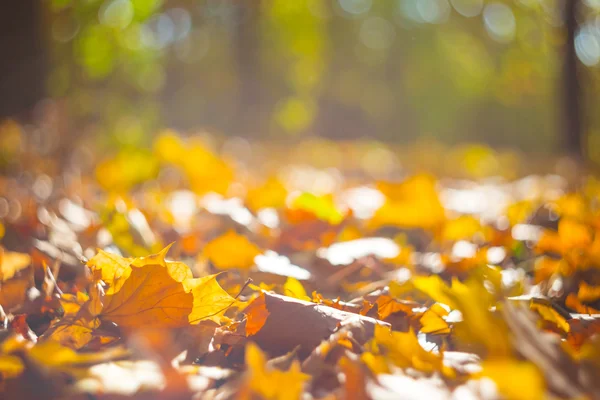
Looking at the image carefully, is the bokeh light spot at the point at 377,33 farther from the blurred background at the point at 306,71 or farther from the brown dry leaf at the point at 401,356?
the brown dry leaf at the point at 401,356

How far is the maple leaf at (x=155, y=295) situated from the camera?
0.66 metres

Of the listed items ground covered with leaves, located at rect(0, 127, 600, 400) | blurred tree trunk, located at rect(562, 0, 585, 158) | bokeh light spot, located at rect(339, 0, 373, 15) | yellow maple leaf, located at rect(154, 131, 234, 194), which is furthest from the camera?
bokeh light spot, located at rect(339, 0, 373, 15)

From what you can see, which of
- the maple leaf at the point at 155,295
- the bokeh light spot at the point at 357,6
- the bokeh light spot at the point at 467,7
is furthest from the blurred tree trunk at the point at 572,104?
the bokeh light spot at the point at 357,6

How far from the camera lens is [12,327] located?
2.25 feet

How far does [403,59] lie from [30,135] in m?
19.7

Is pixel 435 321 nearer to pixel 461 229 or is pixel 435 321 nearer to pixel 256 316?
pixel 256 316

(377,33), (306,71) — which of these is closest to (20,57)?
(306,71)

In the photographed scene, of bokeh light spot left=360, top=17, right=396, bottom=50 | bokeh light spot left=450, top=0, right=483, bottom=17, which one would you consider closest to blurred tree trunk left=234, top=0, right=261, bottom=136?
bokeh light spot left=450, top=0, right=483, bottom=17

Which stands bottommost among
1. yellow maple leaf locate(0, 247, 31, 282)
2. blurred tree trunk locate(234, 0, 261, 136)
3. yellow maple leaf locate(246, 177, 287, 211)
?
blurred tree trunk locate(234, 0, 261, 136)

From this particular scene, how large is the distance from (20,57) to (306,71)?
15056 millimetres

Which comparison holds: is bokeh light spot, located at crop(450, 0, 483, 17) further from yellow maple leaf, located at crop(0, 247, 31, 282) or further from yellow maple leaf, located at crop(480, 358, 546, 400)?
yellow maple leaf, located at crop(480, 358, 546, 400)

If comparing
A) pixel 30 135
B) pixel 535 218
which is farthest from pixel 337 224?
pixel 30 135

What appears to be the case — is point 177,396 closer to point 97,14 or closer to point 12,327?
point 12,327

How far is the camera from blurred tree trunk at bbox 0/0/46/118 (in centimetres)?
345
